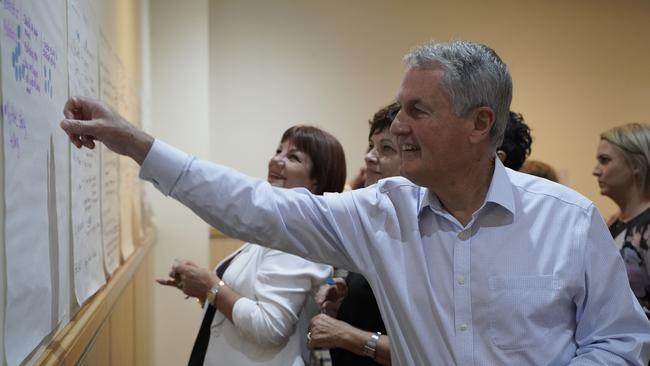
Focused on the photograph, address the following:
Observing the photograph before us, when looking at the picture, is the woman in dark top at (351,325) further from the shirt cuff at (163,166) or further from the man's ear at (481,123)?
the shirt cuff at (163,166)

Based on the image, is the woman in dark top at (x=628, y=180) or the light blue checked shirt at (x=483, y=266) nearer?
the light blue checked shirt at (x=483, y=266)

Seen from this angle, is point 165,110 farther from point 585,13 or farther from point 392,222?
point 585,13

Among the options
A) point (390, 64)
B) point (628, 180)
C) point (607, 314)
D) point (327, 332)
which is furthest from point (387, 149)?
point (390, 64)

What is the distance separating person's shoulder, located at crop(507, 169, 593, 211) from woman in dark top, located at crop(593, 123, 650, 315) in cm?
121

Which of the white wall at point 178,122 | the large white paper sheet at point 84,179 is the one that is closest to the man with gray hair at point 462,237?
the large white paper sheet at point 84,179

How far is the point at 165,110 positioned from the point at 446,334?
125 inches

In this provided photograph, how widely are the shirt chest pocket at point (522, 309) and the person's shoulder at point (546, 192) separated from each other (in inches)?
6.8

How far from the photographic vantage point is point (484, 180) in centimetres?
124

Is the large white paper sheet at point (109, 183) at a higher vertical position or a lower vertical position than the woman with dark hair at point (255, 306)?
higher

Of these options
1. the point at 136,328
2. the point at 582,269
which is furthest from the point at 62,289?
the point at 136,328

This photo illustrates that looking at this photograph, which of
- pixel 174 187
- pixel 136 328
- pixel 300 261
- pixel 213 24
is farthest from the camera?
pixel 213 24

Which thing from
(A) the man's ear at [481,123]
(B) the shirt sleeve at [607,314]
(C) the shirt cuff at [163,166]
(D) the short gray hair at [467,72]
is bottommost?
(B) the shirt sleeve at [607,314]

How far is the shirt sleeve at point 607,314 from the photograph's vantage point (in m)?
1.10

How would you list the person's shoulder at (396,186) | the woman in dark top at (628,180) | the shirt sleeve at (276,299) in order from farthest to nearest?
1. the woman in dark top at (628,180)
2. the shirt sleeve at (276,299)
3. the person's shoulder at (396,186)
